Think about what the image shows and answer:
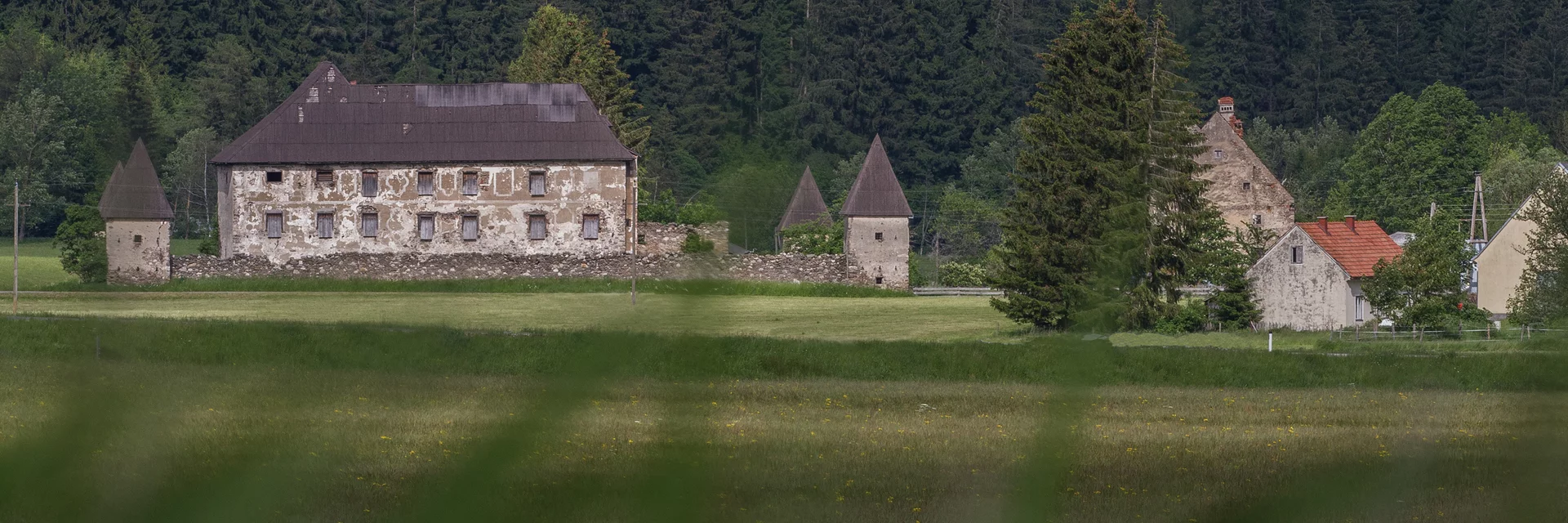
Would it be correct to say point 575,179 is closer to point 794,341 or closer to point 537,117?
point 537,117

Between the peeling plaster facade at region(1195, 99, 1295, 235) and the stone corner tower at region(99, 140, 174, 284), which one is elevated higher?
the peeling plaster facade at region(1195, 99, 1295, 235)

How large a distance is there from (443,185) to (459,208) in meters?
1.02

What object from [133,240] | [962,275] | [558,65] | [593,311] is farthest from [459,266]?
[593,311]

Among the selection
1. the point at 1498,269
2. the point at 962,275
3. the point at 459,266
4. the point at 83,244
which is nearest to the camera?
the point at 83,244

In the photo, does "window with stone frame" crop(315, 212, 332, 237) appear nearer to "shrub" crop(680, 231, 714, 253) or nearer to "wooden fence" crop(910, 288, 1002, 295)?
"wooden fence" crop(910, 288, 1002, 295)

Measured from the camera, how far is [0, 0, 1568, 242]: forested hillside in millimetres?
1308

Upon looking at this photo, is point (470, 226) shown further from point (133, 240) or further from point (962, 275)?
point (133, 240)

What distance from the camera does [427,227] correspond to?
2233 inches

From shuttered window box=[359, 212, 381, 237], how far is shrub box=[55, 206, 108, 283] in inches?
2196

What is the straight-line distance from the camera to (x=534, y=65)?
65.5 meters

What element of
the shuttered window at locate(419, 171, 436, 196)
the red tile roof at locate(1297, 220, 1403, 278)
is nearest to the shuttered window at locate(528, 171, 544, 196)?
the shuttered window at locate(419, 171, 436, 196)

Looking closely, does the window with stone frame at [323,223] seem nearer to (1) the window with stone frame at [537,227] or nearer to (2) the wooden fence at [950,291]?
(1) the window with stone frame at [537,227]

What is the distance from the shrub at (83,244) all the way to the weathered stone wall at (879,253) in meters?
53.3

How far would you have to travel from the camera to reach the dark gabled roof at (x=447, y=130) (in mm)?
55969
